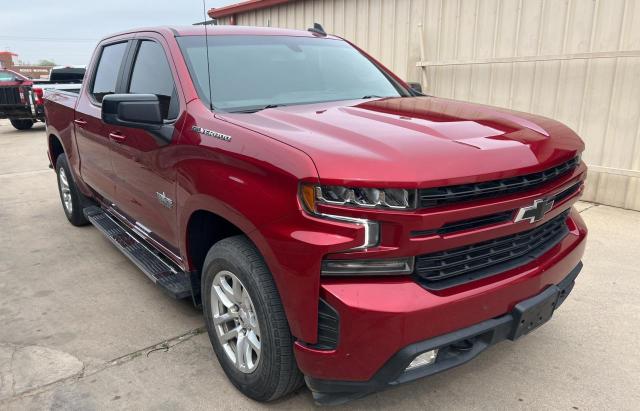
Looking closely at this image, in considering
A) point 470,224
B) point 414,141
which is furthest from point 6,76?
point 470,224

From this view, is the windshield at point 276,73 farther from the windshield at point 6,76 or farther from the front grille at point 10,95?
the windshield at point 6,76

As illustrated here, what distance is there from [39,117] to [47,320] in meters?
12.9

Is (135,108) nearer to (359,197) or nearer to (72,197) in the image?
(359,197)

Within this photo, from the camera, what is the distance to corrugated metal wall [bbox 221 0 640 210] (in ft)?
18.1

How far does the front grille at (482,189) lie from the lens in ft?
6.19

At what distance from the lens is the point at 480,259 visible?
83.6 inches

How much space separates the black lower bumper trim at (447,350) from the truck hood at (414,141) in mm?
597

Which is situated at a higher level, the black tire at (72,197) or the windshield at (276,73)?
the windshield at (276,73)

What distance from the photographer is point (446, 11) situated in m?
7.00

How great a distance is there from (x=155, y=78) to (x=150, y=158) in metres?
0.54

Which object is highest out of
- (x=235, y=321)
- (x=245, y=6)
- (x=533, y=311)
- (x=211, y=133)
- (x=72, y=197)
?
(x=245, y=6)

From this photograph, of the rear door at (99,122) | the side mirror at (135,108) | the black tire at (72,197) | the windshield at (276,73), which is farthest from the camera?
the black tire at (72,197)

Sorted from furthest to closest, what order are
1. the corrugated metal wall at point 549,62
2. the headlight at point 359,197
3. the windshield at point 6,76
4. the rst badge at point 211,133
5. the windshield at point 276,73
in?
the windshield at point 6,76
the corrugated metal wall at point 549,62
the windshield at point 276,73
the rst badge at point 211,133
the headlight at point 359,197

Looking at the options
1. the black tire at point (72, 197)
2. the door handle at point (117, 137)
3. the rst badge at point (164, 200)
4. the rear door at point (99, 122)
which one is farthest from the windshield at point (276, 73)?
the black tire at point (72, 197)
